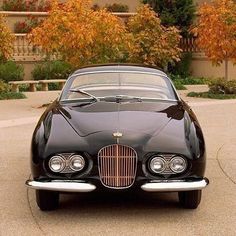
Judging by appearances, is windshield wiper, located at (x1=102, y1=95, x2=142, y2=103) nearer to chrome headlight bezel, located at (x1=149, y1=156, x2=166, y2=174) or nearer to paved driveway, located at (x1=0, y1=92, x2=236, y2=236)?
paved driveway, located at (x1=0, y1=92, x2=236, y2=236)

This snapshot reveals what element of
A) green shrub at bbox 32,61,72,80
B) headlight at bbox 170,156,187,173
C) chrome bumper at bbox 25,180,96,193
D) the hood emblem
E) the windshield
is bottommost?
green shrub at bbox 32,61,72,80

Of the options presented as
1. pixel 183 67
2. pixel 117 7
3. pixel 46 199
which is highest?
pixel 117 7

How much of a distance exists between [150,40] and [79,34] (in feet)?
15.1

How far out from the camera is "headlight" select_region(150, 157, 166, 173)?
6.00m

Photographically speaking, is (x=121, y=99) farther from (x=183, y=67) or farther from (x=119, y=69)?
(x=183, y=67)

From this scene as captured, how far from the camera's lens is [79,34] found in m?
15.0

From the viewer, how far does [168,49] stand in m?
19.3

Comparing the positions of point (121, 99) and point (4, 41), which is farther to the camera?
point (4, 41)

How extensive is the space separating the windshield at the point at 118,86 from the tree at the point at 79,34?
737 cm

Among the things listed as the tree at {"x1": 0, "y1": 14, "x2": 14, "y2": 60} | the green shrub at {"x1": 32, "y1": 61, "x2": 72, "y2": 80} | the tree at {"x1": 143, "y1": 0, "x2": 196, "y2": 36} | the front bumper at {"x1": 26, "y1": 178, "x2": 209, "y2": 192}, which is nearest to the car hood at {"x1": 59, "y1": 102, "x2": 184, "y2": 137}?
the front bumper at {"x1": 26, "y1": 178, "x2": 209, "y2": 192}

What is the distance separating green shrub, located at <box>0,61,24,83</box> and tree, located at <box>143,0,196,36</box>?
5857 millimetres

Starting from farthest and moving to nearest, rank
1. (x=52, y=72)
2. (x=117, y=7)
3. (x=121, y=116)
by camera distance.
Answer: (x=117, y=7), (x=52, y=72), (x=121, y=116)

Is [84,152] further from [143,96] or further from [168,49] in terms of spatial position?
[168,49]

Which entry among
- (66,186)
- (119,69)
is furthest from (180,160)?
(119,69)
